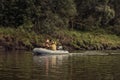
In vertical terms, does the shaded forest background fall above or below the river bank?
above

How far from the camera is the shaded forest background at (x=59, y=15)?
224 feet

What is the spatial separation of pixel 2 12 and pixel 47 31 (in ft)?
25.5

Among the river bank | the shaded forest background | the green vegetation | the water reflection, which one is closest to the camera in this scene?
the water reflection

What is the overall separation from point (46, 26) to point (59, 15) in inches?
233

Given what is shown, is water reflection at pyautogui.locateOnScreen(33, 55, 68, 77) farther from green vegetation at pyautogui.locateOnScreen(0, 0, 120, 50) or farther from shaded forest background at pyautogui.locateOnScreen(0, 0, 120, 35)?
shaded forest background at pyautogui.locateOnScreen(0, 0, 120, 35)

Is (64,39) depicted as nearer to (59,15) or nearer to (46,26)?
(46,26)

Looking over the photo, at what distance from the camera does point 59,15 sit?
7269 cm

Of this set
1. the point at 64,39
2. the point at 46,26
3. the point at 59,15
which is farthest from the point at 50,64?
the point at 59,15

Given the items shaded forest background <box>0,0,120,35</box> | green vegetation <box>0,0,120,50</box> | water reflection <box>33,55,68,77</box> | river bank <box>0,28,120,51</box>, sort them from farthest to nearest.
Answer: shaded forest background <box>0,0,120,35</box> → green vegetation <box>0,0,120,50</box> → river bank <box>0,28,120,51</box> → water reflection <box>33,55,68,77</box>

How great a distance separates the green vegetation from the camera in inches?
2545

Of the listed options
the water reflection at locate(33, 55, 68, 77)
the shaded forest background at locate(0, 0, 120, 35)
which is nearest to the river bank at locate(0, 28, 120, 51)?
the shaded forest background at locate(0, 0, 120, 35)

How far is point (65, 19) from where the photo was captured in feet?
241

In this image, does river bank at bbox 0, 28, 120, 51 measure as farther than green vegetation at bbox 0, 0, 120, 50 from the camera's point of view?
No

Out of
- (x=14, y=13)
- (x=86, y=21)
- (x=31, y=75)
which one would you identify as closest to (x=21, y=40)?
(x=14, y=13)
